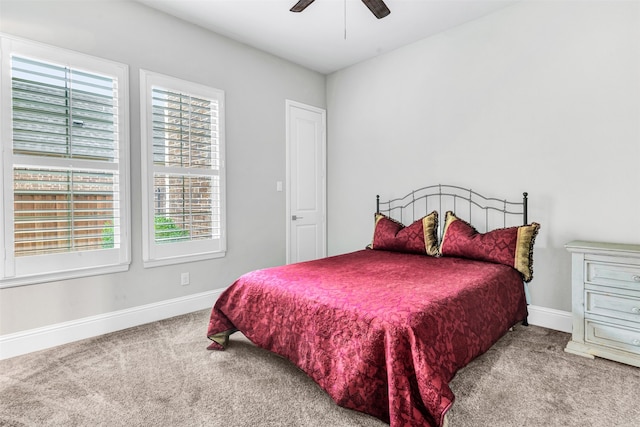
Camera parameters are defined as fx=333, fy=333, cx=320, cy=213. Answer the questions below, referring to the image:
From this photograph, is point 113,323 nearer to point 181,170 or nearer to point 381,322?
point 181,170

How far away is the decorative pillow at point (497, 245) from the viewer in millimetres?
2588

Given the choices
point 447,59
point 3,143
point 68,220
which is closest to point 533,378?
point 447,59

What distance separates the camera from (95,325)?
2701 millimetres

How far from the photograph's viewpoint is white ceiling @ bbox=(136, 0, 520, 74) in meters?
2.93

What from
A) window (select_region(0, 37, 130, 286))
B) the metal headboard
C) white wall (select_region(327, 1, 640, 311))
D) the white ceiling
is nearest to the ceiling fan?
the white ceiling

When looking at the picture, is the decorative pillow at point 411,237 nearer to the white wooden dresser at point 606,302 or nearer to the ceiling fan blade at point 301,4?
the white wooden dresser at point 606,302

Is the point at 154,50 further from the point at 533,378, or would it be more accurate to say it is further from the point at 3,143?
the point at 533,378

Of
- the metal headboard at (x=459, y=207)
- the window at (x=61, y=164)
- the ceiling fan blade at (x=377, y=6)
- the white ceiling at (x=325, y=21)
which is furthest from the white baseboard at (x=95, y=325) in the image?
the ceiling fan blade at (x=377, y=6)

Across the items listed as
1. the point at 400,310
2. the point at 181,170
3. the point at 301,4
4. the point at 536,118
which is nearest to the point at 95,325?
the point at 181,170

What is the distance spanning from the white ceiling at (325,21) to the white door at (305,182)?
78 cm

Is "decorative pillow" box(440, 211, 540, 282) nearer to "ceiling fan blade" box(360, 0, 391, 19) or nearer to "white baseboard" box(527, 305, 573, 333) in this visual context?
"white baseboard" box(527, 305, 573, 333)

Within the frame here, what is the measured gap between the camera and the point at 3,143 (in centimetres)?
228

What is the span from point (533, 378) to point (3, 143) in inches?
148

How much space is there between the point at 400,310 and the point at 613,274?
165 centimetres
